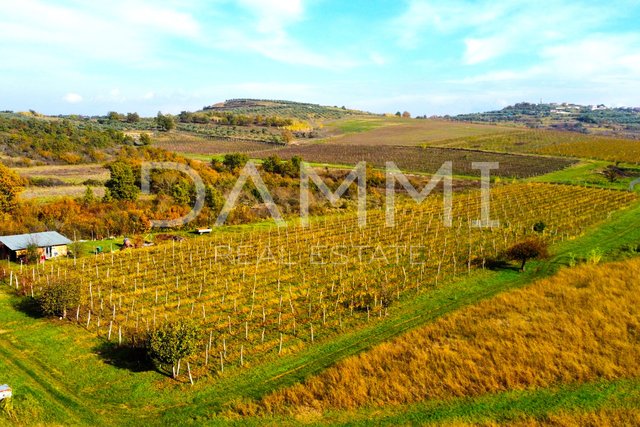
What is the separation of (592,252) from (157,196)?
1514 inches

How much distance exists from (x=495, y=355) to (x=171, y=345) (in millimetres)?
12914

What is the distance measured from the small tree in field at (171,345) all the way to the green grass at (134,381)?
0.74 meters

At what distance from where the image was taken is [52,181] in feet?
178

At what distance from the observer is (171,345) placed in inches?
747

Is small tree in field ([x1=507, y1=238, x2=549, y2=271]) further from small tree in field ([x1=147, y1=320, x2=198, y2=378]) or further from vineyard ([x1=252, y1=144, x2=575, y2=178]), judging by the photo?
vineyard ([x1=252, y1=144, x2=575, y2=178])

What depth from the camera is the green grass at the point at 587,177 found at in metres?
66.4

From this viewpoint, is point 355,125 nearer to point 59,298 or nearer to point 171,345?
point 59,298

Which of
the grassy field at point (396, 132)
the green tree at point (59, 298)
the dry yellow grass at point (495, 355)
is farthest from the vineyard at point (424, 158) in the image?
the green tree at point (59, 298)

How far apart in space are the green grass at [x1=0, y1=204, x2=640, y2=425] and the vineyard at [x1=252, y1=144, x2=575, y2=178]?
6208 centimetres

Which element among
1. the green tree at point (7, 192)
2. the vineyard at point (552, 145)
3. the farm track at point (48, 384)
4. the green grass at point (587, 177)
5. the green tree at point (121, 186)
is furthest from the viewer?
the vineyard at point (552, 145)

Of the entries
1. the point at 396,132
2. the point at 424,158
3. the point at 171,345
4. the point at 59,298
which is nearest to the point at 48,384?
the point at 171,345

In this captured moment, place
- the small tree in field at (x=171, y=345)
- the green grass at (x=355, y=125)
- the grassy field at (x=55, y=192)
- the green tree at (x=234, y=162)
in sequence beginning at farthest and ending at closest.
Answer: the green grass at (x=355, y=125), the green tree at (x=234, y=162), the grassy field at (x=55, y=192), the small tree in field at (x=171, y=345)

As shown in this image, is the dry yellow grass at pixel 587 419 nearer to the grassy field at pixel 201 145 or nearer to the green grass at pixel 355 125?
the grassy field at pixel 201 145

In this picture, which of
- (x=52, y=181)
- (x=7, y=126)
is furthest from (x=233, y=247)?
(x=7, y=126)
